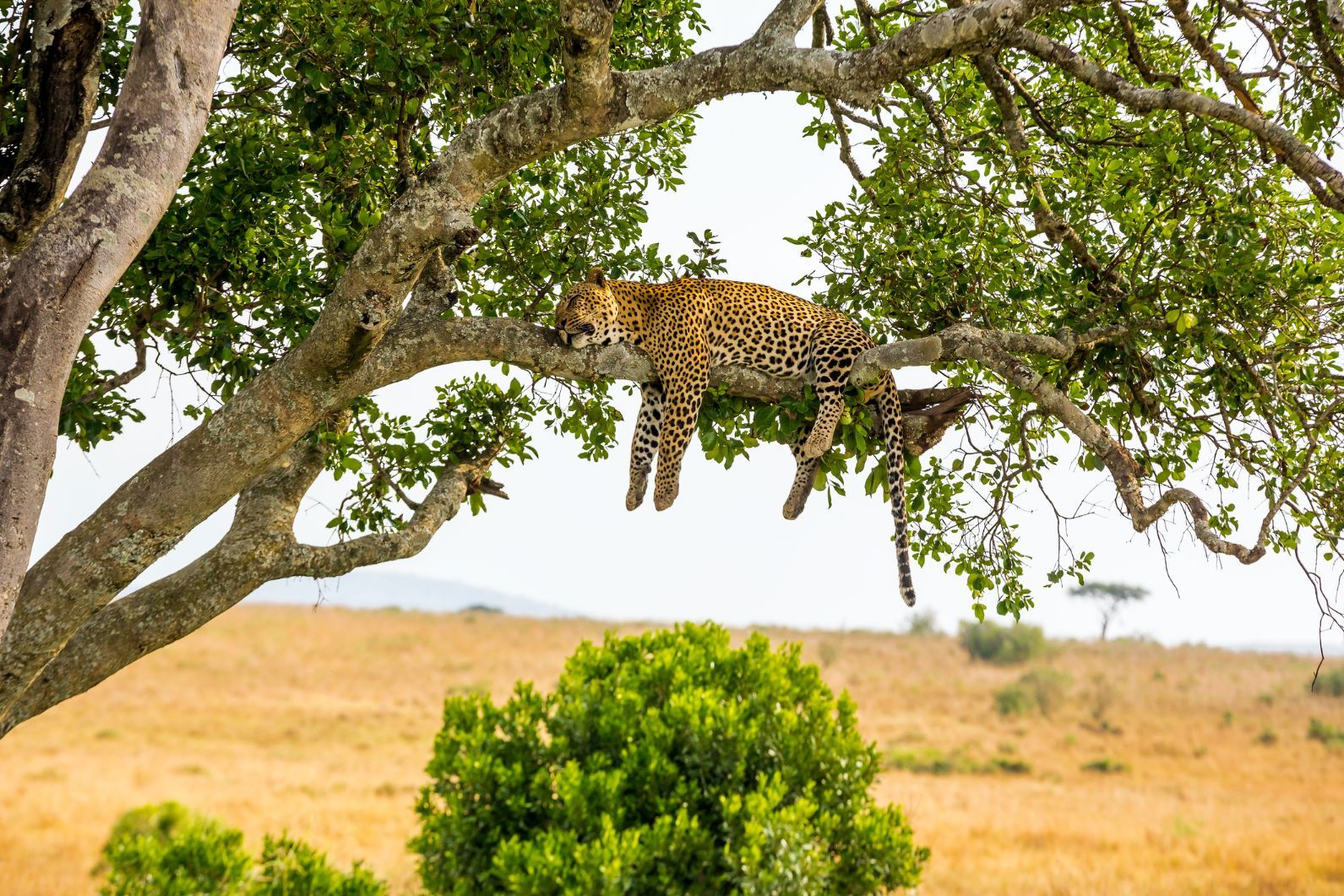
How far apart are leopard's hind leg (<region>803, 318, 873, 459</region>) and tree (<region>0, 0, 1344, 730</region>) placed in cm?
12

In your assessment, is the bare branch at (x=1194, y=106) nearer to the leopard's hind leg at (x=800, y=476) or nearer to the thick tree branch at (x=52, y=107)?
the leopard's hind leg at (x=800, y=476)

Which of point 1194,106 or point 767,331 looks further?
point 767,331

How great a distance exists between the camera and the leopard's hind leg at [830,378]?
Result: 6035 millimetres

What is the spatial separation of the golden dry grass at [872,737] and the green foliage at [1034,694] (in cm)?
42

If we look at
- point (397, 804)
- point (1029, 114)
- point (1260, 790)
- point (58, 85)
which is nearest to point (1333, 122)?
point (1029, 114)

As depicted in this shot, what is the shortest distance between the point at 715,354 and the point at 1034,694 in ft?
93.6

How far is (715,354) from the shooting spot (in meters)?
6.33

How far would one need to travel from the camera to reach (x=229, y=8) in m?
4.31

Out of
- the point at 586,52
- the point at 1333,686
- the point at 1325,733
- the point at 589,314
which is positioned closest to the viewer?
the point at 586,52

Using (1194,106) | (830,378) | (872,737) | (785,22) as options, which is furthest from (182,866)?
(872,737)

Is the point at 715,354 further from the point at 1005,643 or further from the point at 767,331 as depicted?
the point at 1005,643

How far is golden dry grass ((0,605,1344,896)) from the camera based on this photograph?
63.5ft

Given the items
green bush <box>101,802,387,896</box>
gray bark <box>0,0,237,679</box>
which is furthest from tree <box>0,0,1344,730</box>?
green bush <box>101,802,387,896</box>

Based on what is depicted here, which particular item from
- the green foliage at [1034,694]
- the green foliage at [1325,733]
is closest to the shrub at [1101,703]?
the green foliage at [1034,694]
